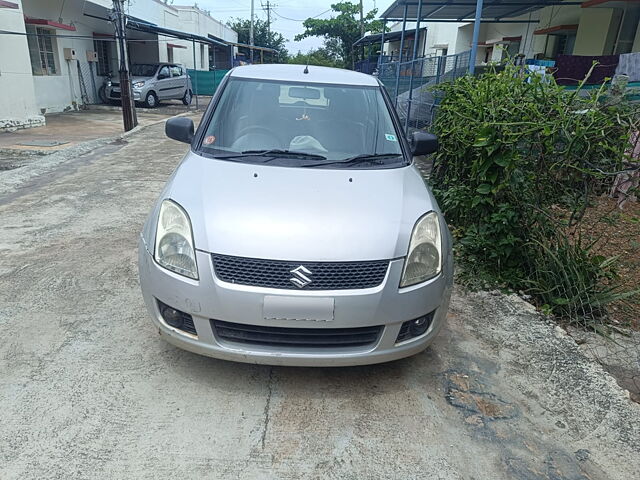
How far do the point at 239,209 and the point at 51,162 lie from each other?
22.7 feet

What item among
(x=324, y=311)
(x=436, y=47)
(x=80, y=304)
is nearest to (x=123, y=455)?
(x=324, y=311)

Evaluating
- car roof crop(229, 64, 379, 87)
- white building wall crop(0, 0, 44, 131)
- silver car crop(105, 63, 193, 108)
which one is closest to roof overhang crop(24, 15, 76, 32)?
white building wall crop(0, 0, 44, 131)

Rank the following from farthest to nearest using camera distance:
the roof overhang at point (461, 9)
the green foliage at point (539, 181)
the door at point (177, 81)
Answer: the door at point (177, 81), the roof overhang at point (461, 9), the green foliage at point (539, 181)

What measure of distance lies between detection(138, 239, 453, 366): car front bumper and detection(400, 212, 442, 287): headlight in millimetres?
44

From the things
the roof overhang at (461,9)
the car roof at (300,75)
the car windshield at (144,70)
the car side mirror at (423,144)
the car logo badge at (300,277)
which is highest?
the roof overhang at (461,9)

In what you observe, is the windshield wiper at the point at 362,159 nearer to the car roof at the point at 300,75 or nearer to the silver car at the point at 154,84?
the car roof at the point at 300,75

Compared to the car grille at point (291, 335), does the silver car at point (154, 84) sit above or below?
above

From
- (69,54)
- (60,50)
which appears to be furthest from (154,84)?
(60,50)

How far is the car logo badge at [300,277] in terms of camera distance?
7.60ft

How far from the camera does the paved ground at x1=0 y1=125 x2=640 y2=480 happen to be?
2178mm

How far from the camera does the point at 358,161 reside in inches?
127

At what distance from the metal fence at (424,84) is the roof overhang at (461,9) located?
1.73 metres

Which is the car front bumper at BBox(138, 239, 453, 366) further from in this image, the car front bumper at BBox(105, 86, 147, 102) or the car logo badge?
the car front bumper at BBox(105, 86, 147, 102)

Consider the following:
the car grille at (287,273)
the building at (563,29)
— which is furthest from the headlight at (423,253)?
the building at (563,29)
